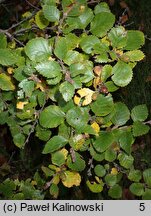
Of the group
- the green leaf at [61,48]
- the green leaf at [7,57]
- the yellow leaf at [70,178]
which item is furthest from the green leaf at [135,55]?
the yellow leaf at [70,178]

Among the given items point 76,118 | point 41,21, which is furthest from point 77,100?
point 41,21

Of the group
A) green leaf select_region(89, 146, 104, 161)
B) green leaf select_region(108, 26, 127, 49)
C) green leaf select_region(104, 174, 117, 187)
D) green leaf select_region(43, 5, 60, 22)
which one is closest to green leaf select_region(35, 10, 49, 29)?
green leaf select_region(43, 5, 60, 22)

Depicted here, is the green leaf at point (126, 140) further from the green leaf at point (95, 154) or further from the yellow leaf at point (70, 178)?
the yellow leaf at point (70, 178)

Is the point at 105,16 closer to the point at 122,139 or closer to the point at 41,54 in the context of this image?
the point at 41,54

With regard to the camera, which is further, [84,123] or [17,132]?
[17,132]

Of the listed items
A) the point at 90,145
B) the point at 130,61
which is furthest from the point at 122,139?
the point at 130,61

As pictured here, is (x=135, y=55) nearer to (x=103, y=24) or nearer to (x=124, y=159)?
(x=103, y=24)

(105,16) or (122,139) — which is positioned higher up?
(105,16)
